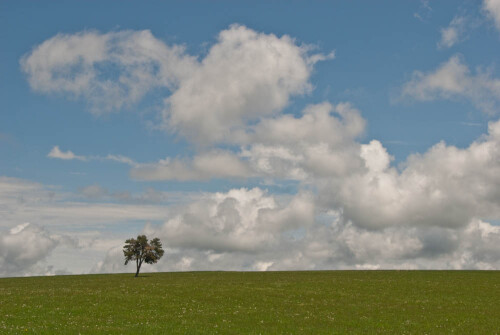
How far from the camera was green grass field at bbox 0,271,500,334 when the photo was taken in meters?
29.7

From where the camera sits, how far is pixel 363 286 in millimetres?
57750

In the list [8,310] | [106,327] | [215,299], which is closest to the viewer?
[106,327]

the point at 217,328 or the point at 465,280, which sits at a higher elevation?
the point at 465,280

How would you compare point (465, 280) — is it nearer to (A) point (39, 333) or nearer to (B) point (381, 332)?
(B) point (381, 332)

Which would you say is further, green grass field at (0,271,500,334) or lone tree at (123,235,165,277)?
lone tree at (123,235,165,277)

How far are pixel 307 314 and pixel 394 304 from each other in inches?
444

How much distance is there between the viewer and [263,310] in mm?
38062

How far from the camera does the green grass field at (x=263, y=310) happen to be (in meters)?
29.7

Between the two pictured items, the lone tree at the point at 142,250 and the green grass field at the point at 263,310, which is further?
the lone tree at the point at 142,250

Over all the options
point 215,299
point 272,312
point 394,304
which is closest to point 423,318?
point 394,304

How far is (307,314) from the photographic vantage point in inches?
1419

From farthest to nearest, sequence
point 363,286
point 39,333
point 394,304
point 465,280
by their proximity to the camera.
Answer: point 465,280 < point 363,286 < point 394,304 < point 39,333

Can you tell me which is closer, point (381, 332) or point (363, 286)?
point (381, 332)

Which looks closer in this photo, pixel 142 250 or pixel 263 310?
pixel 263 310
